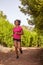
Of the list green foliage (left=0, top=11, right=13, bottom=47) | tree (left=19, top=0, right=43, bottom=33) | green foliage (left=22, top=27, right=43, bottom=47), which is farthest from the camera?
green foliage (left=22, top=27, right=43, bottom=47)

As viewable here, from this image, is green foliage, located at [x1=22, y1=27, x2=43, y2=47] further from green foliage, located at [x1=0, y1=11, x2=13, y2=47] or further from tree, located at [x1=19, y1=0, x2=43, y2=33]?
tree, located at [x1=19, y1=0, x2=43, y2=33]

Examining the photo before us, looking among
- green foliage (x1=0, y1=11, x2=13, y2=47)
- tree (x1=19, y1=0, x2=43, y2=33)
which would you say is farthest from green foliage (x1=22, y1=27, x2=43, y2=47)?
tree (x1=19, y1=0, x2=43, y2=33)

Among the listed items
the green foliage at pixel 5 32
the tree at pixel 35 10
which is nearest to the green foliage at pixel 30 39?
the green foliage at pixel 5 32

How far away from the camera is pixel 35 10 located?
12266mm

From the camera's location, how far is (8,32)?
2191 cm

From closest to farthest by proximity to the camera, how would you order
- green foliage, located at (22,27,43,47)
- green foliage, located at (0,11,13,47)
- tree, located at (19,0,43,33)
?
tree, located at (19,0,43,33)
green foliage, located at (0,11,13,47)
green foliage, located at (22,27,43,47)

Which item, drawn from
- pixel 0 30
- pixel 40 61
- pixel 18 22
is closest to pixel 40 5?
pixel 18 22

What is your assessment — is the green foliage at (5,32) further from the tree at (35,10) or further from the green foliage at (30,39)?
the tree at (35,10)

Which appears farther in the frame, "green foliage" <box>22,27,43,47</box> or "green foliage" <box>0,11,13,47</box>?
"green foliage" <box>22,27,43,47</box>

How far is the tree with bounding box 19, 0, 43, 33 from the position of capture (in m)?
11.2

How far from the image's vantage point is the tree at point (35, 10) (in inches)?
441

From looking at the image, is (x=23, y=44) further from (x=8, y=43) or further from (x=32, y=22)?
(x=32, y=22)

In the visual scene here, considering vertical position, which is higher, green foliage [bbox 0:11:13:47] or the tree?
the tree

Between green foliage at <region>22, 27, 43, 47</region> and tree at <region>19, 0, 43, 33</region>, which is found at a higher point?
tree at <region>19, 0, 43, 33</region>
